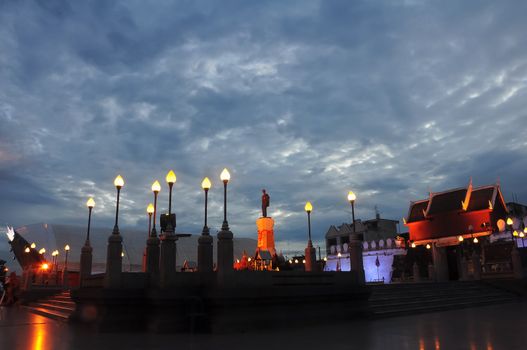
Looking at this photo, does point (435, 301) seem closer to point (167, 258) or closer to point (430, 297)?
point (430, 297)

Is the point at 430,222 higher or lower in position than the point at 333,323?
higher

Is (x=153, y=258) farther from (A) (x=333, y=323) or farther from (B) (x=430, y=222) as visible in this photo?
(B) (x=430, y=222)

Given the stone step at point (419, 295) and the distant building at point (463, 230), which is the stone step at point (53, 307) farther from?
the distant building at point (463, 230)

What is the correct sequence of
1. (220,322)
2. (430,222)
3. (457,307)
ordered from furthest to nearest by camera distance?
(430,222) → (457,307) → (220,322)

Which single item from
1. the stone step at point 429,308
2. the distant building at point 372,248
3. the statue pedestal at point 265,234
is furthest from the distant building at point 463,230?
the statue pedestal at point 265,234

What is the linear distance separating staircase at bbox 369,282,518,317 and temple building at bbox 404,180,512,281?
30.9 feet

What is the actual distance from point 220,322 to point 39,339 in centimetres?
597

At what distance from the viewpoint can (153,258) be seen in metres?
18.4

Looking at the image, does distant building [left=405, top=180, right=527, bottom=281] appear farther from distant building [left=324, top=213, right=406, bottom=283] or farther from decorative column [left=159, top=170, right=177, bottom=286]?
decorative column [left=159, top=170, right=177, bottom=286]

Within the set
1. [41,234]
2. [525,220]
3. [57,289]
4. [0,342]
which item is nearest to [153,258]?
[0,342]

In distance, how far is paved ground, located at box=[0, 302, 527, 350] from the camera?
11328 mm

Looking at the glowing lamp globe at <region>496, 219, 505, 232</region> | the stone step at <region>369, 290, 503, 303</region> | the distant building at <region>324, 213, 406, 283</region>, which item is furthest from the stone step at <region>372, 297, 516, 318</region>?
the distant building at <region>324, 213, 406, 283</region>

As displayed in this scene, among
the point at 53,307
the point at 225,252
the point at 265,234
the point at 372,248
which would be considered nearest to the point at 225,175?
the point at 225,252

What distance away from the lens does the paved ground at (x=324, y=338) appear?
11.3 m
